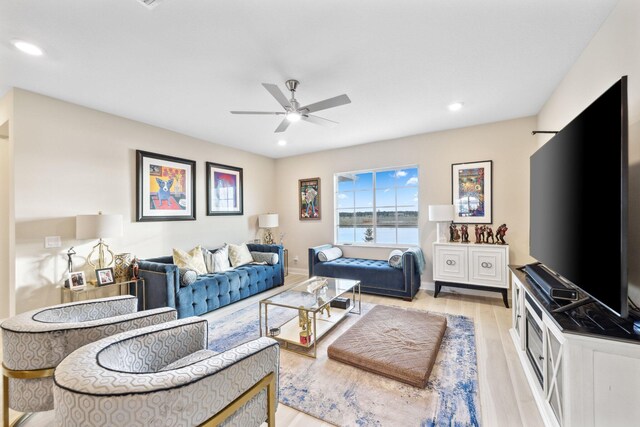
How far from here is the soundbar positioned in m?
1.67

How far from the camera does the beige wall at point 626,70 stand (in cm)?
154

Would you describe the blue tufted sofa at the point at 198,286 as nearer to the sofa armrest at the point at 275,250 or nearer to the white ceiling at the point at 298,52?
the sofa armrest at the point at 275,250

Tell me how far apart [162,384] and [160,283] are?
2460mm

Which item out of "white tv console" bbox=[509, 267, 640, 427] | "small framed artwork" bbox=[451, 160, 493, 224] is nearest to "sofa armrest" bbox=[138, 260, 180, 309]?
"white tv console" bbox=[509, 267, 640, 427]

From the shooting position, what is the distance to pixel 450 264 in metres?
3.78

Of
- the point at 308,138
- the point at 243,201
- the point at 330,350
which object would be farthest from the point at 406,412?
the point at 243,201

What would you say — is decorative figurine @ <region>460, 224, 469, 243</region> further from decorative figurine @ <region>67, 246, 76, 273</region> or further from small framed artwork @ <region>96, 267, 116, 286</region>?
decorative figurine @ <region>67, 246, 76, 273</region>

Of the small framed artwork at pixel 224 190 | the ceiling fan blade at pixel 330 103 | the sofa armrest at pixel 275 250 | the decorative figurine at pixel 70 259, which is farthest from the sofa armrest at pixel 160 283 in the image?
the ceiling fan blade at pixel 330 103

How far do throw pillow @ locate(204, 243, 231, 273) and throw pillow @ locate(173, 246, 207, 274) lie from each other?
0.12 metres

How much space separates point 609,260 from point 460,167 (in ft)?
9.99

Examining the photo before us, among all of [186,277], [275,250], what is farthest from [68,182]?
[275,250]

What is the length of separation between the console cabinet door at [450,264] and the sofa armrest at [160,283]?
3526 mm

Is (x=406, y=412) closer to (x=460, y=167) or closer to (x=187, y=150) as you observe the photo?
(x=460, y=167)

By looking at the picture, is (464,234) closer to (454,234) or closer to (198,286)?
(454,234)
